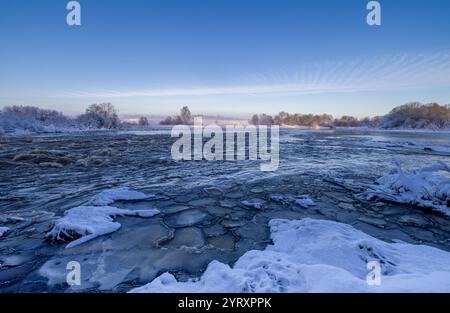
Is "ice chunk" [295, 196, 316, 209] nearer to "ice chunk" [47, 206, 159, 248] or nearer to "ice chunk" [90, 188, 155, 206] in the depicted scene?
"ice chunk" [47, 206, 159, 248]

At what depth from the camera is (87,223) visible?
3.77m

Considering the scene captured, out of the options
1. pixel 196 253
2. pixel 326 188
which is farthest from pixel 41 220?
pixel 326 188

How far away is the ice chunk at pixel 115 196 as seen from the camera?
4898 millimetres

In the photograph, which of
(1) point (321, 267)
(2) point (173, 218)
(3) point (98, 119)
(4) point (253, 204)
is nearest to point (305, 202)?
(4) point (253, 204)

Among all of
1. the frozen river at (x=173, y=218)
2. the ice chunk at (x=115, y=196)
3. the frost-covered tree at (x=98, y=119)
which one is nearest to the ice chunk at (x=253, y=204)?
the frozen river at (x=173, y=218)

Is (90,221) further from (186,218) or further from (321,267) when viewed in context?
(321,267)

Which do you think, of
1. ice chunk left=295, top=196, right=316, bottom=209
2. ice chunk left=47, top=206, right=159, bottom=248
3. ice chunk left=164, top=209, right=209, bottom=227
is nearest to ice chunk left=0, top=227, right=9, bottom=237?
ice chunk left=47, top=206, right=159, bottom=248

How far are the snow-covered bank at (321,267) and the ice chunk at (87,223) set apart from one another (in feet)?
→ 5.70

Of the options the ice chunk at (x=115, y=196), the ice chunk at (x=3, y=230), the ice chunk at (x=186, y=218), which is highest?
the ice chunk at (x=115, y=196)

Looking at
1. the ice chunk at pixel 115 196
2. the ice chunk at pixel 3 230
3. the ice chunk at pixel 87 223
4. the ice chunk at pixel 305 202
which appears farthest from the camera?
the ice chunk at pixel 305 202

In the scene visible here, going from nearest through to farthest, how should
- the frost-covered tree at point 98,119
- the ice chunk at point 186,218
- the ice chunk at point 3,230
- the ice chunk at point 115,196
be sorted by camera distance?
the ice chunk at point 3,230 < the ice chunk at point 186,218 < the ice chunk at point 115,196 < the frost-covered tree at point 98,119

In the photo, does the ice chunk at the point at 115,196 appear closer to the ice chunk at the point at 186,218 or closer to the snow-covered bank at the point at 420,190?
the ice chunk at the point at 186,218
